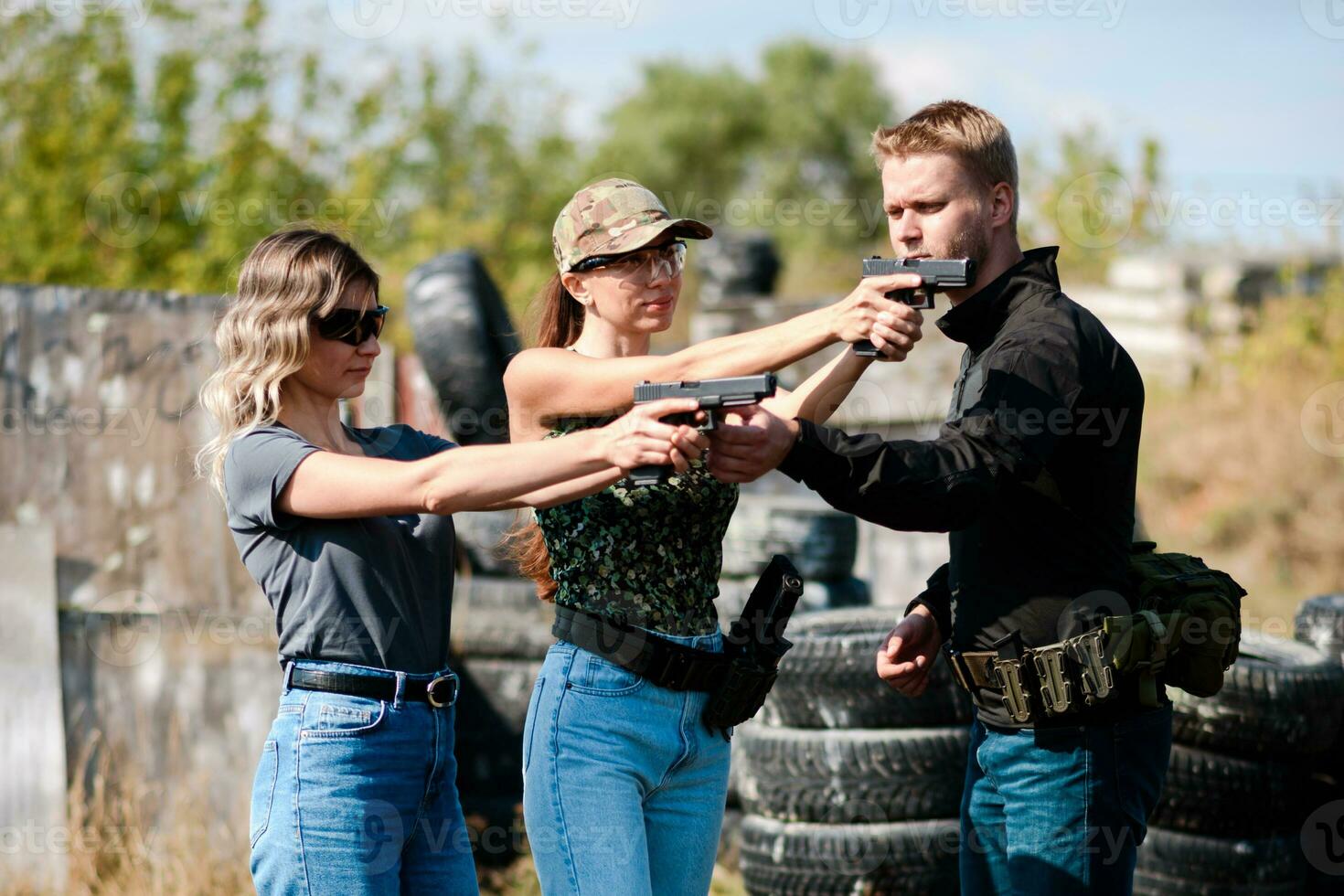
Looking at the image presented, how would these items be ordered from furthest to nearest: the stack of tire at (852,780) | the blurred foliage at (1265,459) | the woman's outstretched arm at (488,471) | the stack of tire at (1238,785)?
the blurred foliage at (1265,459) → the stack of tire at (852,780) → the stack of tire at (1238,785) → the woman's outstretched arm at (488,471)

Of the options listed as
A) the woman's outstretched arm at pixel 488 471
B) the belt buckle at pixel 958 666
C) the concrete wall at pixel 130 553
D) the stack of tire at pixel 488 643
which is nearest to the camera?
the woman's outstretched arm at pixel 488 471

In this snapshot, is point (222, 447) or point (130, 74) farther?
point (130, 74)

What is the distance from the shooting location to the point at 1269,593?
34.9ft

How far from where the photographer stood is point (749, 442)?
2.35 metres

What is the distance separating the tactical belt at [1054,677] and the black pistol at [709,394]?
795 mm

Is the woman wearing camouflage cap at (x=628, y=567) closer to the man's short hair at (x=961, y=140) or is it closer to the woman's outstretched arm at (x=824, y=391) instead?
the woman's outstretched arm at (x=824, y=391)

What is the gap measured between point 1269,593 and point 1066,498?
30.0 feet

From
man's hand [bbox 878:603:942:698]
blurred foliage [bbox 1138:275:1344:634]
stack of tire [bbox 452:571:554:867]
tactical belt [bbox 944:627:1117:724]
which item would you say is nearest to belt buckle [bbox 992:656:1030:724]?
tactical belt [bbox 944:627:1117:724]

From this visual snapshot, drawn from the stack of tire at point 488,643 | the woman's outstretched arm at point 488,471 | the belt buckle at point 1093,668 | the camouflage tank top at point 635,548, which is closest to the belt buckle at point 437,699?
the camouflage tank top at point 635,548

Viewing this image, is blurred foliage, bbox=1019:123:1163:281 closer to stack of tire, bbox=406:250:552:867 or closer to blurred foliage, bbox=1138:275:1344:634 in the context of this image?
blurred foliage, bbox=1138:275:1344:634

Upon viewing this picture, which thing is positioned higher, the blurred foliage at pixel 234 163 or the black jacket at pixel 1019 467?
the blurred foliage at pixel 234 163

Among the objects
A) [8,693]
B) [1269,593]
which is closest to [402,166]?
[1269,593]

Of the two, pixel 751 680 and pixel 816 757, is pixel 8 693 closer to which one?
pixel 816 757

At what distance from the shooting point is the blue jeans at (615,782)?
96.0 inches
